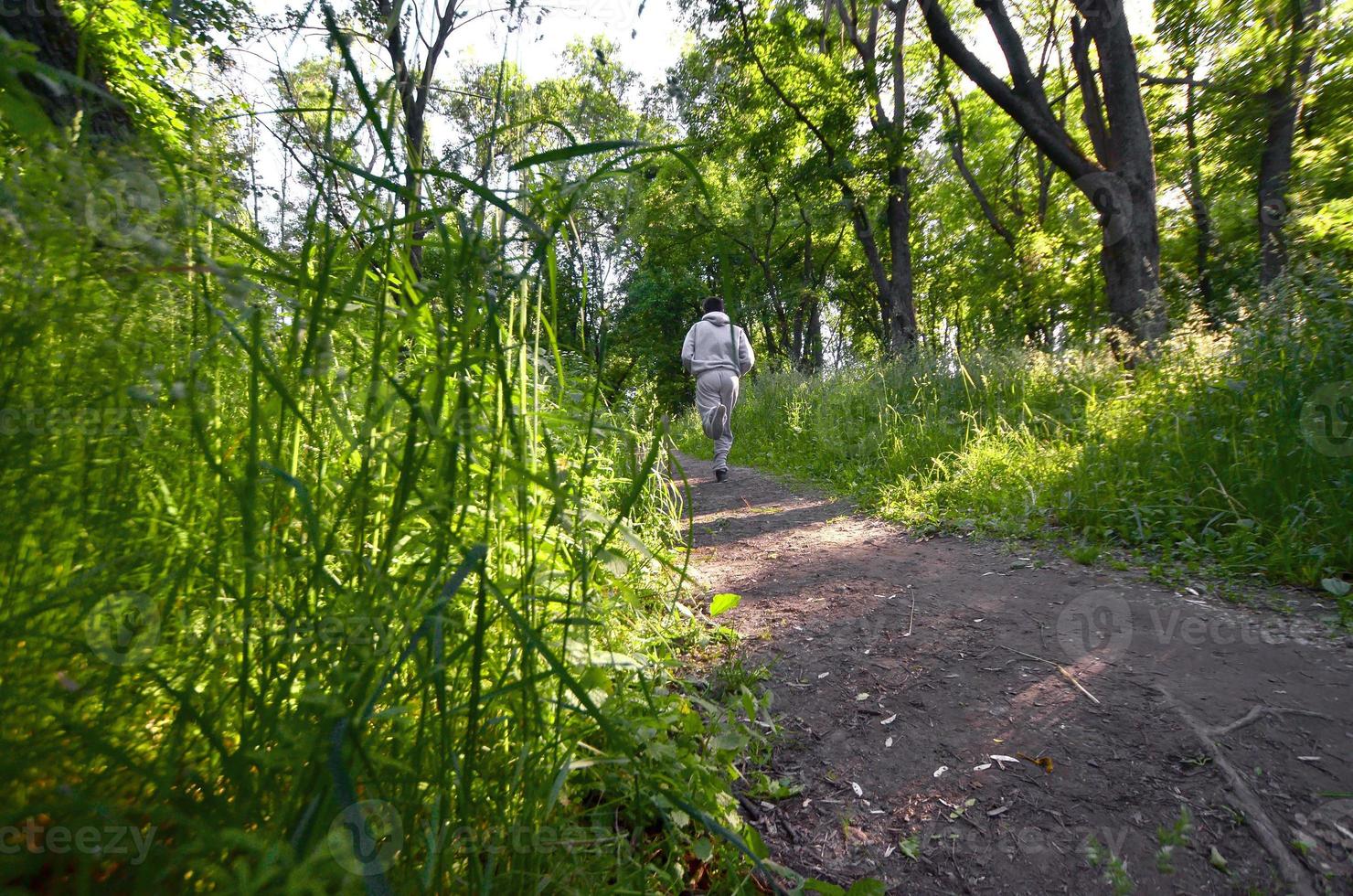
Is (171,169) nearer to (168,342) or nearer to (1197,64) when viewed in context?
(168,342)

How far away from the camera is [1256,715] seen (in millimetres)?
1738

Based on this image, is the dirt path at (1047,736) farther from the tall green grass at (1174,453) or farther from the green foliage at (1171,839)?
the tall green grass at (1174,453)

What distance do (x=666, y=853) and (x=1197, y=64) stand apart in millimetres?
19178

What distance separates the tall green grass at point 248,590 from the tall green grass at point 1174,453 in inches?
123

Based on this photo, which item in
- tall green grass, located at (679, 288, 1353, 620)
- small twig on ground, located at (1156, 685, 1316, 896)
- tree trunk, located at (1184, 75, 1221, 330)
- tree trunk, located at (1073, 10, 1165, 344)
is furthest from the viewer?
tree trunk, located at (1184, 75, 1221, 330)

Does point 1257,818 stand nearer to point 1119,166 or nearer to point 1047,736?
point 1047,736

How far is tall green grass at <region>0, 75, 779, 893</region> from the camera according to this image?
70cm

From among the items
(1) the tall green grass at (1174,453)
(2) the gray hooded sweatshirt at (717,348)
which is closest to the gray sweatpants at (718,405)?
(2) the gray hooded sweatshirt at (717,348)

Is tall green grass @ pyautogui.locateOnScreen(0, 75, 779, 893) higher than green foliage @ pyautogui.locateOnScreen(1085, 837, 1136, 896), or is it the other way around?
tall green grass @ pyautogui.locateOnScreen(0, 75, 779, 893)

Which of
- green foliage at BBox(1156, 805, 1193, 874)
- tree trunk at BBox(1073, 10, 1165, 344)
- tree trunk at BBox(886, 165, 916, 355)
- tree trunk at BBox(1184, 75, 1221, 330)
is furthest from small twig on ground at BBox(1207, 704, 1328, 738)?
A: tree trunk at BBox(1184, 75, 1221, 330)

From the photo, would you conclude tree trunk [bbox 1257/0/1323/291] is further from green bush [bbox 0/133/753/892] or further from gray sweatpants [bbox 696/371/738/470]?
green bush [bbox 0/133/753/892]

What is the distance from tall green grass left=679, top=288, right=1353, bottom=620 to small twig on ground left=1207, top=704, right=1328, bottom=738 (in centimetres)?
96

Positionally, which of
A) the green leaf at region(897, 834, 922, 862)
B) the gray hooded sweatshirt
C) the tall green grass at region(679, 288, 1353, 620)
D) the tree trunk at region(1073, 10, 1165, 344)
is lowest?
the green leaf at region(897, 834, 922, 862)

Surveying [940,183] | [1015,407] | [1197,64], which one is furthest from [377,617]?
[940,183]
